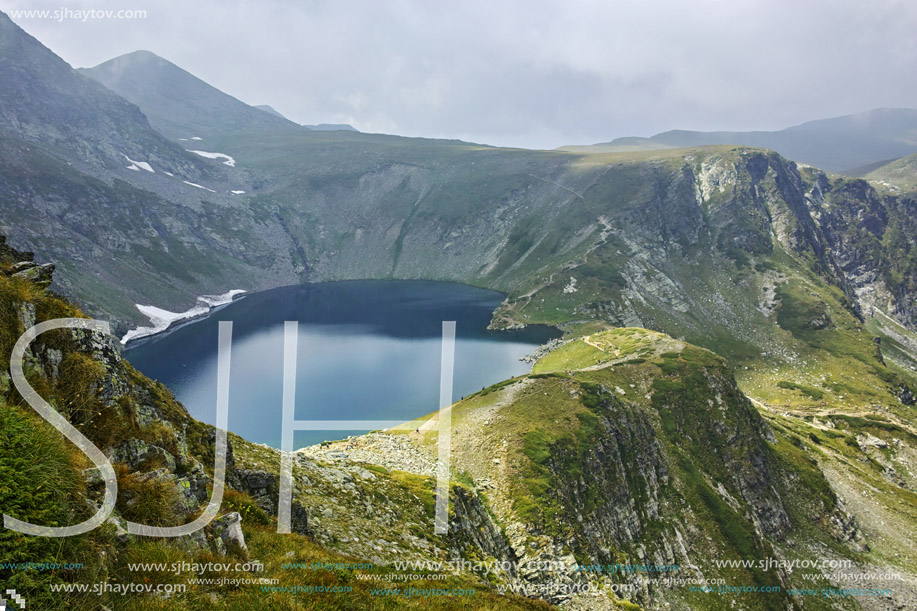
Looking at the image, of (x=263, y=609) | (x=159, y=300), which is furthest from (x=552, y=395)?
(x=159, y=300)

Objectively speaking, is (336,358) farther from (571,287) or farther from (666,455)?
(571,287)

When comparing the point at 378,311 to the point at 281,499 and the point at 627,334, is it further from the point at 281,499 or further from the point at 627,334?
the point at 281,499

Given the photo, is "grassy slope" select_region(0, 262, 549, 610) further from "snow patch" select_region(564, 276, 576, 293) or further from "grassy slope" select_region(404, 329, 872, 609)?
"snow patch" select_region(564, 276, 576, 293)

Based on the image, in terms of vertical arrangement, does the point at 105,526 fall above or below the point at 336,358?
above

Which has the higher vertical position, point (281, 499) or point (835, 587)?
point (281, 499)

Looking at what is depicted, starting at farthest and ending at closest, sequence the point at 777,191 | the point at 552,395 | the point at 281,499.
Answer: the point at 777,191 < the point at 552,395 < the point at 281,499

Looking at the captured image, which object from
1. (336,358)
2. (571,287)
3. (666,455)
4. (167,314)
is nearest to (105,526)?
(666,455)
